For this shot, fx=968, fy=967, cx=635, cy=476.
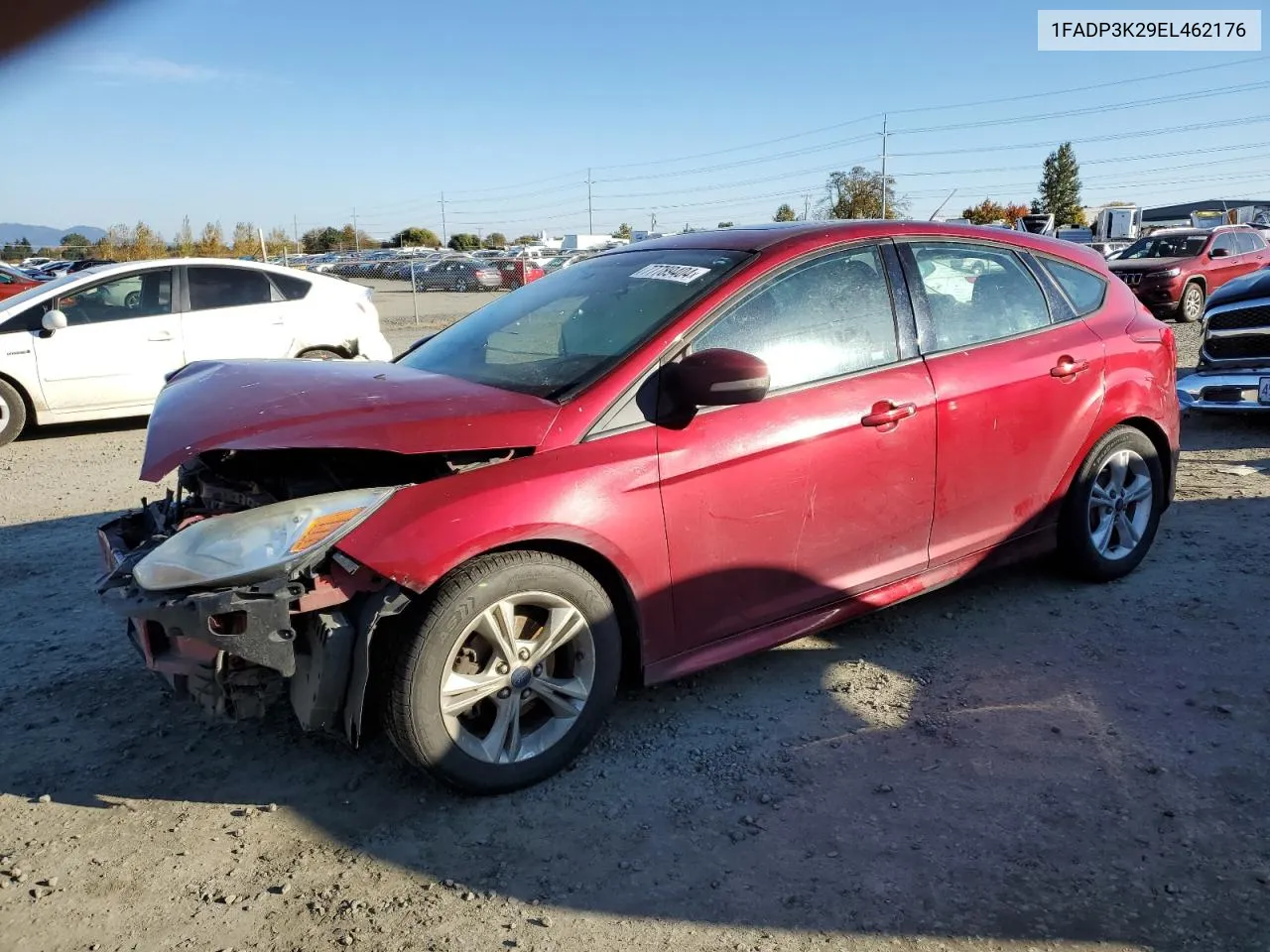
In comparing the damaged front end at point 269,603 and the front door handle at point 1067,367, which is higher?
the front door handle at point 1067,367

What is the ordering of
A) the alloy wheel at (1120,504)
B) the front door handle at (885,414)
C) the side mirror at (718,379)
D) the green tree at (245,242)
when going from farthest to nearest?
the green tree at (245,242) → the alloy wheel at (1120,504) → the front door handle at (885,414) → the side mirror at (718,379)

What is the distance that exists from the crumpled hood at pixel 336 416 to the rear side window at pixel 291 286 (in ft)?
21.2

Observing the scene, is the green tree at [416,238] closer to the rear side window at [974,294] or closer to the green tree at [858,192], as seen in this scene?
the green tree at [858,192]

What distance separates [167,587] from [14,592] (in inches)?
102

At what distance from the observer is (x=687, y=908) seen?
→ 8.10 ft

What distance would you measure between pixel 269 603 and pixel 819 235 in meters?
2.40

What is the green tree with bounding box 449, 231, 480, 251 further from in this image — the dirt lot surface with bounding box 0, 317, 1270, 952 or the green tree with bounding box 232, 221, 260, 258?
the dirt lot surface with bounding box 0, 317, 1270, 952

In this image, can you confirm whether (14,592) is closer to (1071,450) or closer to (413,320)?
(1071,450)

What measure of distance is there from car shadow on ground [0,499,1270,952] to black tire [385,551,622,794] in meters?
0.10

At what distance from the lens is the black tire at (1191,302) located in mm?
16516

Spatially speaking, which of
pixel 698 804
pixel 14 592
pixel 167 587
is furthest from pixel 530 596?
pixel 14 592

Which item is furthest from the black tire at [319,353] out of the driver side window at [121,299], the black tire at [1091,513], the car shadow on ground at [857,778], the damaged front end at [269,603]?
the black tire at [1091,513]

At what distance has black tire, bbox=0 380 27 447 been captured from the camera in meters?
8.34

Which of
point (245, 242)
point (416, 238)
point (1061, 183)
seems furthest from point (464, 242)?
point (1061, 183)
